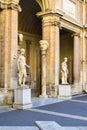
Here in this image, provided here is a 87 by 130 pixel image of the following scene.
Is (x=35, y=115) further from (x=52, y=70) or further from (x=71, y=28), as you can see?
(x=71, y=28)

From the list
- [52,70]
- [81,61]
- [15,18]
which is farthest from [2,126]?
[81,61]

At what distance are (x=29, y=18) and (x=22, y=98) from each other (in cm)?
897

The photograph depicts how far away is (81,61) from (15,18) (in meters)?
8.37

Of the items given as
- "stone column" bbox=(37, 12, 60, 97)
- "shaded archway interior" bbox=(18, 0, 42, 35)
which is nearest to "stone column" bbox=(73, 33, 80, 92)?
"shaded archway interior" bbox=(18, 0, 42, 35)

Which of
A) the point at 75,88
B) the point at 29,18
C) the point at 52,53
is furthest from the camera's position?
the point at 29,18

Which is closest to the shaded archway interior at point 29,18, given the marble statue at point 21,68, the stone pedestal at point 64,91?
the stone pedestal at point 64,91

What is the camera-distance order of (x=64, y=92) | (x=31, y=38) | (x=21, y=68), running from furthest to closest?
(x=31, y=38) < (x=64, y=92) < (x=21, y=68)

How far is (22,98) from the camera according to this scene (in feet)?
34.1

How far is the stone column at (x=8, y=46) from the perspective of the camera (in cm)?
1111

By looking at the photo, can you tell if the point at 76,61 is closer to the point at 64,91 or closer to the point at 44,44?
the point at 64,91

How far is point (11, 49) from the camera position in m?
11.1

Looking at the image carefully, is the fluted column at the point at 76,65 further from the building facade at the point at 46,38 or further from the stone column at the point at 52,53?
the stone column at the point at 52,53

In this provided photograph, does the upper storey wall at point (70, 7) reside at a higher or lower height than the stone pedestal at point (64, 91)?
higher

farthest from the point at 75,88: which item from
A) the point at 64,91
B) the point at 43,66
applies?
the point at 43,66
